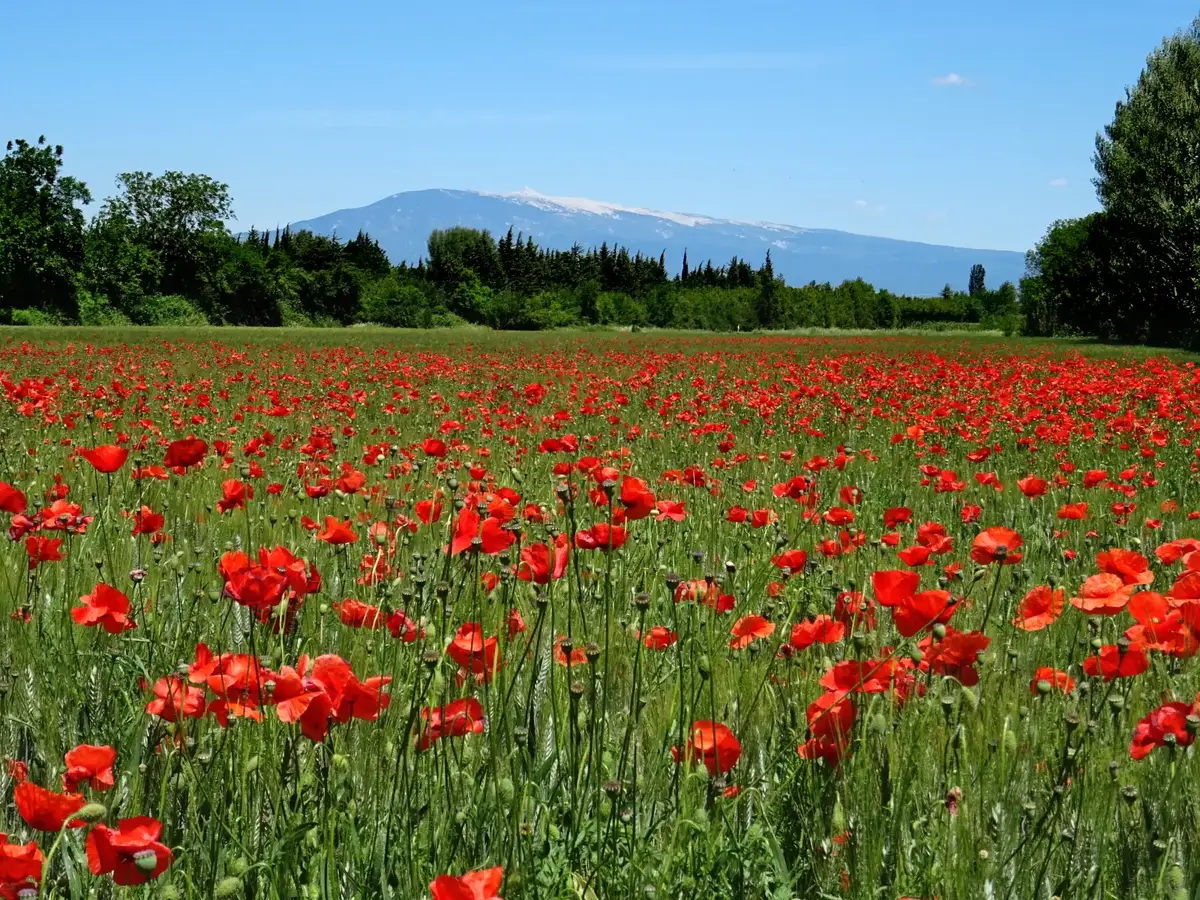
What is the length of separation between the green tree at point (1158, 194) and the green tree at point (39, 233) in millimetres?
48985

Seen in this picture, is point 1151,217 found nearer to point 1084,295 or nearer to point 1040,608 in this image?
point 1084,295

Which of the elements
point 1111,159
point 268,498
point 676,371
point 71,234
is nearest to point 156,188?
point 71,234

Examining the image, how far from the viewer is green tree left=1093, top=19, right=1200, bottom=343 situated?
108ft

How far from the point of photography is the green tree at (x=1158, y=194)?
32938 mm

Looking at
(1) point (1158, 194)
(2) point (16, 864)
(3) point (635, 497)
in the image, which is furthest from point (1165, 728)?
(1) point (1158, 194)

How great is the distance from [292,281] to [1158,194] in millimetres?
53101

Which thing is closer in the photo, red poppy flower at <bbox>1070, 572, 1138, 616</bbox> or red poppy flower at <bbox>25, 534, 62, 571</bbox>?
red poppy flower at <bbox>1070, 572, 1138, 616</bbox>

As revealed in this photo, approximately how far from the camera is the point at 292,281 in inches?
2790

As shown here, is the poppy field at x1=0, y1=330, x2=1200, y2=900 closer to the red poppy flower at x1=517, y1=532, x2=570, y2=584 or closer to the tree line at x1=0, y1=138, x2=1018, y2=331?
the red poppy flower at x1=517, y1=532, x2=570, y2=584

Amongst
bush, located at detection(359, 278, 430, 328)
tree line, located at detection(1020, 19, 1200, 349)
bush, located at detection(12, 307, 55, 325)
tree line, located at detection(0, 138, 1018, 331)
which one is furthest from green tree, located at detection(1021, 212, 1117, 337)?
bush, located at detection(12, 307, 55, 325)

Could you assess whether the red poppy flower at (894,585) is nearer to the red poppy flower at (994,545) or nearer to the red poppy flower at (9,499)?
the red poppy flower at (994,545)

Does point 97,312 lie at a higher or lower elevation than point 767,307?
lower

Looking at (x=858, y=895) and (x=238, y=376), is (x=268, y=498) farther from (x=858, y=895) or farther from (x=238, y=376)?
(x=238, y=376)

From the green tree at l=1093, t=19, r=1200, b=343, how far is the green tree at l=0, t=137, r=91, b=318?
4899cm
